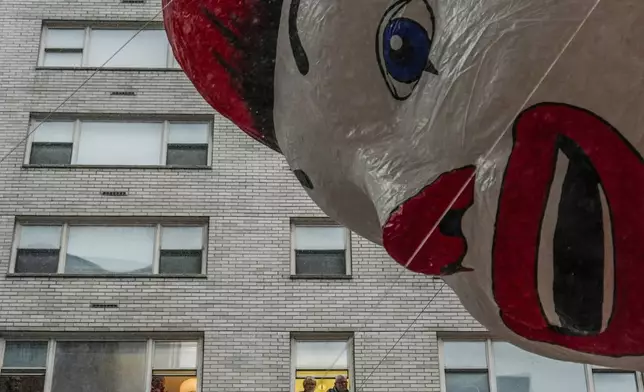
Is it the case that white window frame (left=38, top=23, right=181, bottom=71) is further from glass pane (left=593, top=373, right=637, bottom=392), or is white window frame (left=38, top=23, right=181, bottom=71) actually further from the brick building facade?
glass pane (left=593, top=373, right=637, bottom=392)

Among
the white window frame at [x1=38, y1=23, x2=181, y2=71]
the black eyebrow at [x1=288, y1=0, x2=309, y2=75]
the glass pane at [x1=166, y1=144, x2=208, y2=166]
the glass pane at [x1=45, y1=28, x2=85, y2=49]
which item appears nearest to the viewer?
the black eyebrow at [x1=288, y1=0, x2=309, y2=75]

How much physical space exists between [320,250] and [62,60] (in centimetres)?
481

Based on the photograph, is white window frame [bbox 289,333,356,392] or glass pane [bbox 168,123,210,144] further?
glass pane [bbox 168,123,210,144]

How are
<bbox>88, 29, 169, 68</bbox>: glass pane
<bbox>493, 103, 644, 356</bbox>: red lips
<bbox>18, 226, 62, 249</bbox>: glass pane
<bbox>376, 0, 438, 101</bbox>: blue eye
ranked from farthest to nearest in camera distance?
<bbox>88, 29, 169, 68</bbox>: glass pane
<bbox>18, 226, 62, 249</bbox>: glass pane
<bbox>376, 0, 438, 101</bbox>: blue eye
<bbox>493, 103, 644, 356</bbox>: red lips

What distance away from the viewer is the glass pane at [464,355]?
39.5 ft

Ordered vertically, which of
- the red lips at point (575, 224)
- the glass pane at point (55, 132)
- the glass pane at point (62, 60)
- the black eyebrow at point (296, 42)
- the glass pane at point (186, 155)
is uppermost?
the glass pane at point (62, 60)

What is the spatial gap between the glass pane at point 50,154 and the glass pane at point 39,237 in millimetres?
1032

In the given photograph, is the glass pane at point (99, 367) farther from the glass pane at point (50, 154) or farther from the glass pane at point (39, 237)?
the glass pane at point (50, 154)

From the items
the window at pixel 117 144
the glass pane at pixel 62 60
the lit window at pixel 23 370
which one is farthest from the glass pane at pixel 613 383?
the glass pane at pixel 62 60

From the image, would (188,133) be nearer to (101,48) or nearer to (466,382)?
(101,48)

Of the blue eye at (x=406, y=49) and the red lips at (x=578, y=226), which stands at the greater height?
the blue eye at (x=406, y=49)

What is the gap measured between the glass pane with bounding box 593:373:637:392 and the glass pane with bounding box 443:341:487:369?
140 centimetres

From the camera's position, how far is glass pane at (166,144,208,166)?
13.4m

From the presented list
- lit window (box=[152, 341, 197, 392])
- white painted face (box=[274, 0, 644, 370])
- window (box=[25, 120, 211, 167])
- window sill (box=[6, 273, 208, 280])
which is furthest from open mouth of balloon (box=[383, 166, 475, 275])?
window (box=[25, 120, 211, 167])
